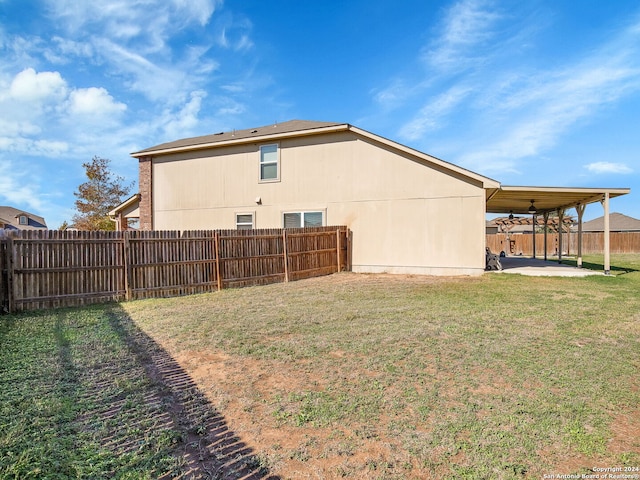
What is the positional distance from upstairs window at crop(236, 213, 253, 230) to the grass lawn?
856 centimetres

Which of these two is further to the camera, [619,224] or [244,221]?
[619,224]

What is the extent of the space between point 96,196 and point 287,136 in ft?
72.5

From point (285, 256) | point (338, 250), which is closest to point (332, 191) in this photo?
point (338, 250)

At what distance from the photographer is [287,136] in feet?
45.2

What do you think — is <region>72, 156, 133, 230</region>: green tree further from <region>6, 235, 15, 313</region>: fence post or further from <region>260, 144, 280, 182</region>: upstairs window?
<region>6, 235, 15, 313</region>: fence post

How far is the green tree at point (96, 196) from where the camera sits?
91.2 ft

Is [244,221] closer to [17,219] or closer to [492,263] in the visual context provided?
[492,263]

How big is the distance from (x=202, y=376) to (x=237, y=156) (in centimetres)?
1247

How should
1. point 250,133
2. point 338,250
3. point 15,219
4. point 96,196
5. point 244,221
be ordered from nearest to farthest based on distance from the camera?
point 338,250 → point 244,221 → point 250,133 → point 96,196 → point 15,219

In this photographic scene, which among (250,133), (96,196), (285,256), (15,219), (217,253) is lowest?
(285,256)

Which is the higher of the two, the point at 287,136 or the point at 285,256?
the point at 287,136

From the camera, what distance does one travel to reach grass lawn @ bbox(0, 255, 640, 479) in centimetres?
225

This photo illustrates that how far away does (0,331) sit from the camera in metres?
5.29

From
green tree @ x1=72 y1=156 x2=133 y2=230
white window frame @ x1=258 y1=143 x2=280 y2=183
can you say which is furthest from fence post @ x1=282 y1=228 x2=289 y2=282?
green tree @ x1=72 y1=156 x2=133 y2=230
